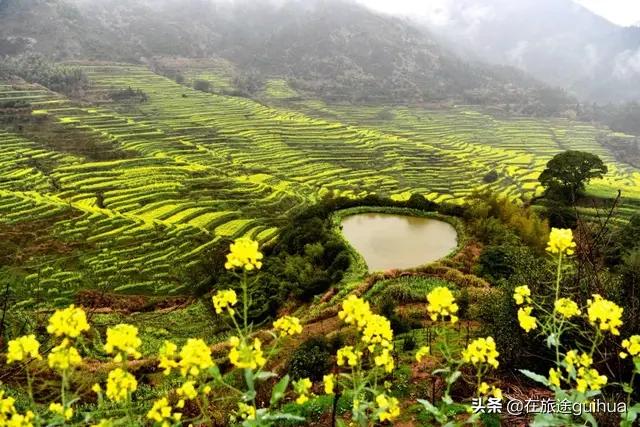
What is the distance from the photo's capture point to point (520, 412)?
288 inches

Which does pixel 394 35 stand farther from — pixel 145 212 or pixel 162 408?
pixel 162 408

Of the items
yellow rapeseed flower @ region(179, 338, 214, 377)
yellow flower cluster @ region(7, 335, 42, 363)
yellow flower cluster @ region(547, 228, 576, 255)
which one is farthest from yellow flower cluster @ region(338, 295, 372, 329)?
yellow flower cluster @ region(7, 335, 42, 363)

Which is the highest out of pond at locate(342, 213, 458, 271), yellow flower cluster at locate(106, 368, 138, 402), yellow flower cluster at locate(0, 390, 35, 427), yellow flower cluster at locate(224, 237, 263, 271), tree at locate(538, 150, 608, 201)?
yellow flower cluster at locate(224, 237, 263, 271)

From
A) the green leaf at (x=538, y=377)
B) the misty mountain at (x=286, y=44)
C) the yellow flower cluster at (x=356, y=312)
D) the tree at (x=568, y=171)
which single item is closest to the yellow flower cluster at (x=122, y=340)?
the yellow flower cluster at (x=356, y=312)

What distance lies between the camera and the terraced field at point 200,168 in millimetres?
30109

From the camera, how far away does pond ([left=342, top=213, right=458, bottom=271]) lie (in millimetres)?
22859

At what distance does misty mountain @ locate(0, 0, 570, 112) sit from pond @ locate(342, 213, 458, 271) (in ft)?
294

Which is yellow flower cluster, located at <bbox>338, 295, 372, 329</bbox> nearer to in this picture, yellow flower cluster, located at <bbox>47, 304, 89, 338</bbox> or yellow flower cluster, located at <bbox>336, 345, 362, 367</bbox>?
yellow flower cluster, located at <bbox>336, 345, 362, 367</bbox>

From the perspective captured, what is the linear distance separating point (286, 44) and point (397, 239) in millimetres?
134060

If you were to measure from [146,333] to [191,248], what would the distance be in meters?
11.2

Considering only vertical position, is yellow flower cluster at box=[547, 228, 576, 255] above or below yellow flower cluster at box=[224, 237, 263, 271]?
above

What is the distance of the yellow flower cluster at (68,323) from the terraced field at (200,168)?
1813cm

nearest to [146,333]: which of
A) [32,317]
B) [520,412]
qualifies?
[32,317]

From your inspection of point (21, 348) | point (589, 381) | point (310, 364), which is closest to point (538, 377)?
point (589, 381)
